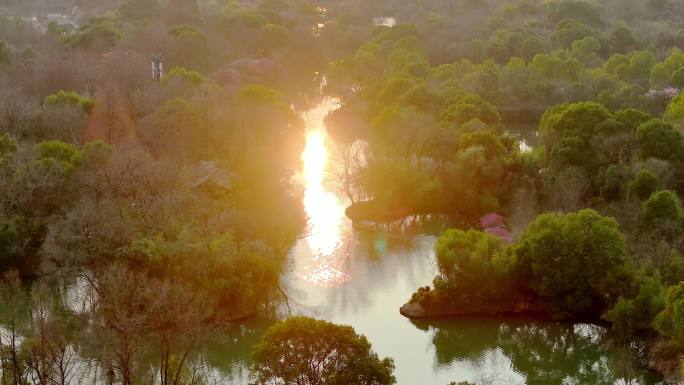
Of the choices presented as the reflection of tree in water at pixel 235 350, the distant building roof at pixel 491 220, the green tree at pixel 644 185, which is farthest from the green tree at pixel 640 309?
the reflection of tree in water at pixel 235 350

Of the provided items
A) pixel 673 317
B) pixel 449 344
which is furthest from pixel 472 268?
pixel 673 317

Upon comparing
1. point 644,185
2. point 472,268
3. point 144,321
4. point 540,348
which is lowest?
point 540,348

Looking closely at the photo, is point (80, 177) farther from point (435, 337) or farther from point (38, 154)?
point (435, 337)

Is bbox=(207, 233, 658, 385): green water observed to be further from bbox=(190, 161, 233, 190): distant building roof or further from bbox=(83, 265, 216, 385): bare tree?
bbox=(190, 161, 233, 190): distant building roof

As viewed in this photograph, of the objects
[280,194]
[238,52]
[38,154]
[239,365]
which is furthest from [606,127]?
[238,52]

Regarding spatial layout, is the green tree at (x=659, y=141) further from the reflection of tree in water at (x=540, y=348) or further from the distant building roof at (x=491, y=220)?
the reflection of tree in water at (x=540, y=348)

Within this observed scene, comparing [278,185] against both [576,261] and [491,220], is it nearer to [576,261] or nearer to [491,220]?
[491,220]
